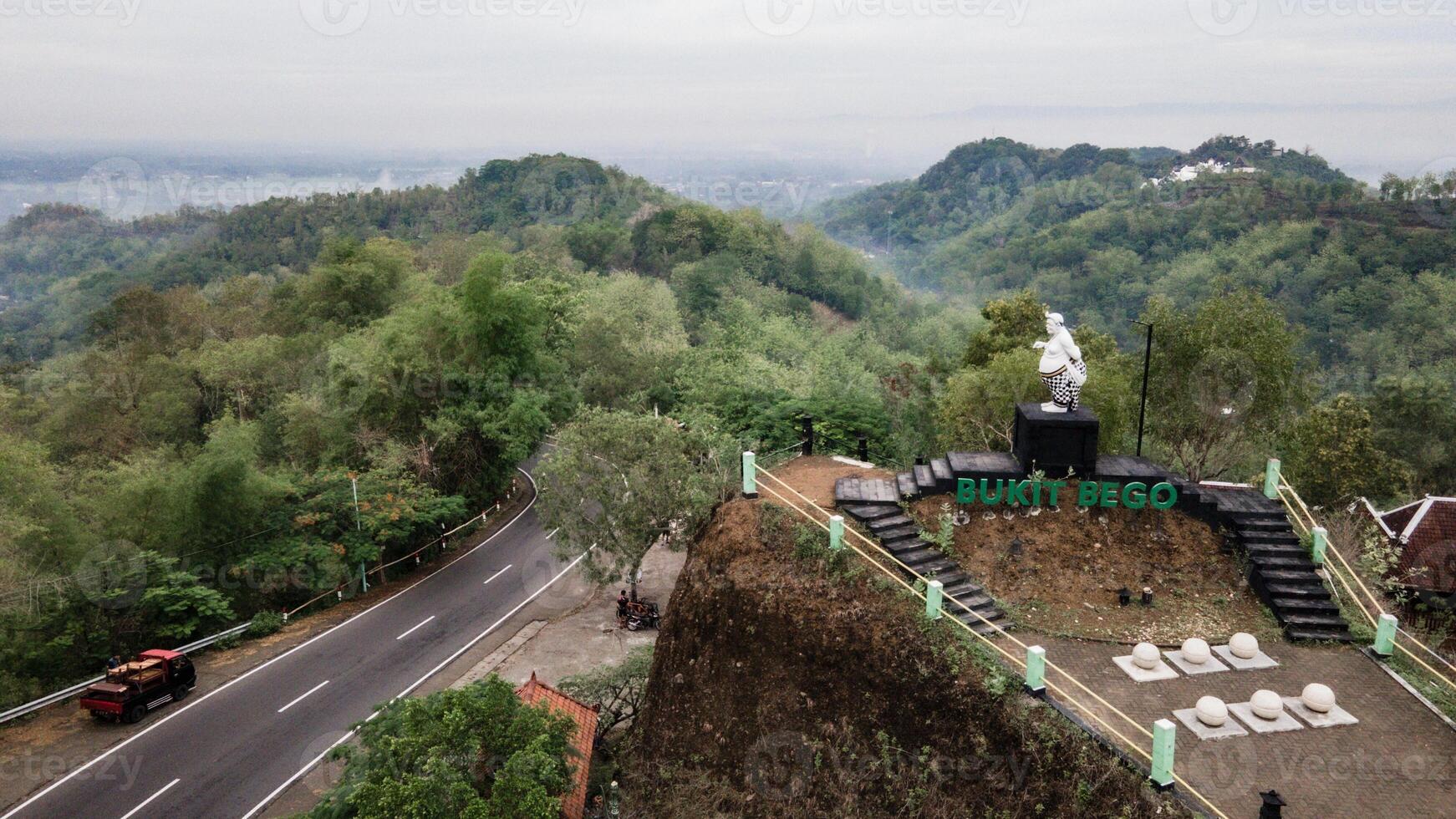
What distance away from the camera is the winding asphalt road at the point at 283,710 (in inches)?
575

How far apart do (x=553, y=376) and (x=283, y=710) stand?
1451 cm

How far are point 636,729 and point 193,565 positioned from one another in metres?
14.3

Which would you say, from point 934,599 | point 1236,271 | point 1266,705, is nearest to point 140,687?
point 934,599

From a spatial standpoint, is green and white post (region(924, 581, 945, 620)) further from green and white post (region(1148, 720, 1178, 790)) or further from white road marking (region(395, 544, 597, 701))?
white road marking (region(395, 544, 597, 701))

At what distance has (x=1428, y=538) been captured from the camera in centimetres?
2072

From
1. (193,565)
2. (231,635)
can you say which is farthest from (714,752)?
(193,565)

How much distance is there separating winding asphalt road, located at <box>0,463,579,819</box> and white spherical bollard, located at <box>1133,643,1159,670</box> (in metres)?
11.4

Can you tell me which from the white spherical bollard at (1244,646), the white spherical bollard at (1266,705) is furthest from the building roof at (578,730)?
the white spherical bollard at (1244,646)

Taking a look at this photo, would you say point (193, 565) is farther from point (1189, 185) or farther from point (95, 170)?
point (1189, 185)

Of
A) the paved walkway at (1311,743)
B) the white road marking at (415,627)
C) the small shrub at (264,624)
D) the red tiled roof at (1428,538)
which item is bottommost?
the white road marking at (415,627)

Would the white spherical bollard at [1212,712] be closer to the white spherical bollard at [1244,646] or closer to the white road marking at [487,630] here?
the white spherical bollard at [1244,646]

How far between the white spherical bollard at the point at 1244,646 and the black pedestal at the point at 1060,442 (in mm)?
3250

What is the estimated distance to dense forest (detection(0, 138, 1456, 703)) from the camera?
1964 cm

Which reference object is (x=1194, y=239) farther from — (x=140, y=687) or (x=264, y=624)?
(x=140, y=687)
